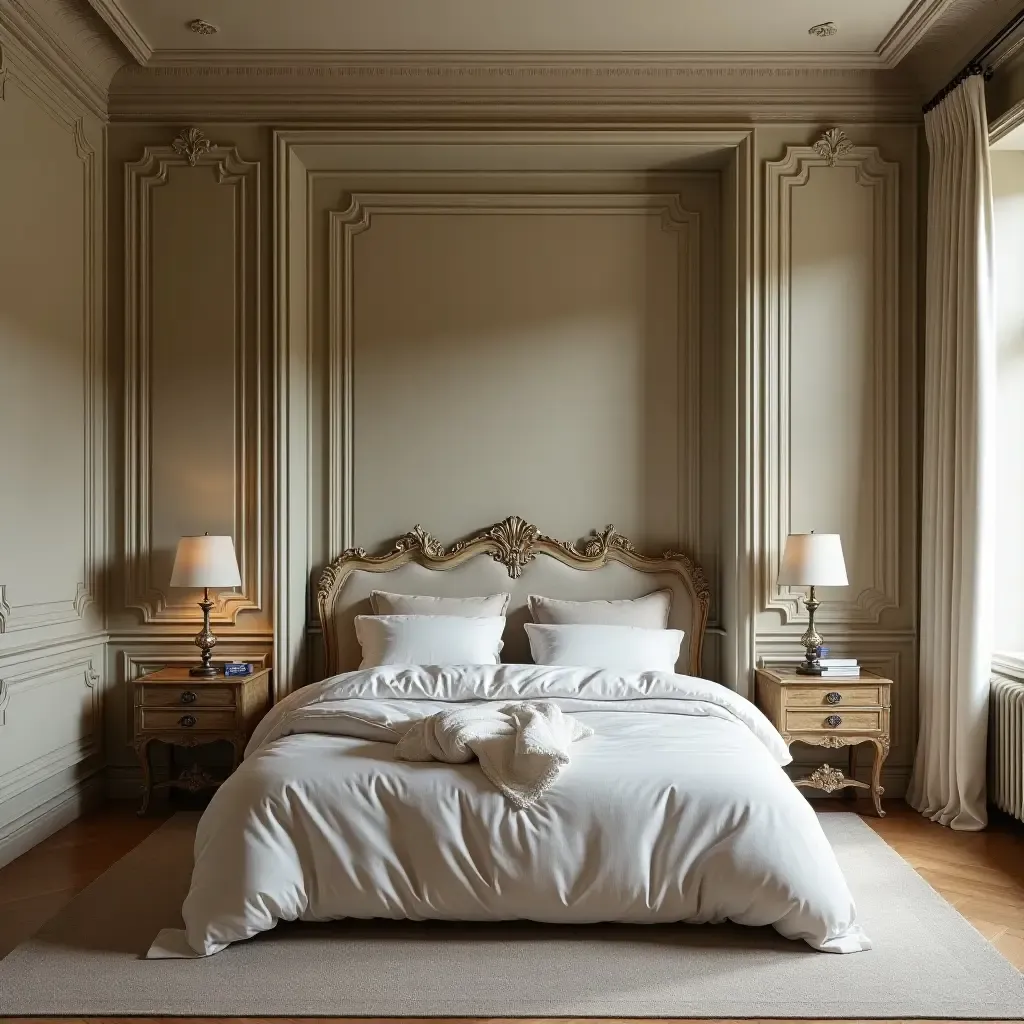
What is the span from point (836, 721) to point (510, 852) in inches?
74.6

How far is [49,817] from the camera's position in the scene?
402 centimetres

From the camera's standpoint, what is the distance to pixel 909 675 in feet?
14.9

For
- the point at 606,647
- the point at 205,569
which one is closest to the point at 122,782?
the point at 205,569

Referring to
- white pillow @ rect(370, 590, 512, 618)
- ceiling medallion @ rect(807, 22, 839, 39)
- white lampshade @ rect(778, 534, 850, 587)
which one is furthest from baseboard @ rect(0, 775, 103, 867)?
ceiling medallion @ rect(807, 22, 839, 39)

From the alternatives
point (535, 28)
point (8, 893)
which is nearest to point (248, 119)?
point (535, 28)

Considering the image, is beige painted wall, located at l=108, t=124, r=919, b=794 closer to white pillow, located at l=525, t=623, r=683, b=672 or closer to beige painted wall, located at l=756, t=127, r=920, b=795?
beige painted wall, located at l=756, t=127, r=920, b=795

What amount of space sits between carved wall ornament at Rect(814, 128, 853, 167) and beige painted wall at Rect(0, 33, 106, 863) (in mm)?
3269

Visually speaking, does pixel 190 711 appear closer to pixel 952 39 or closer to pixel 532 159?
pixel 532 159

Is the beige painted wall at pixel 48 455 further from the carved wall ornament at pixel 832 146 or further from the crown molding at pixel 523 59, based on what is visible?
the carved wall ornament at pixel 832 146

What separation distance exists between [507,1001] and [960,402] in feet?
9.75

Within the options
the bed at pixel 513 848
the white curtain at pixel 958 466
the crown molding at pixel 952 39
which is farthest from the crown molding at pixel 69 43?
the white curtain at pixel 958 466

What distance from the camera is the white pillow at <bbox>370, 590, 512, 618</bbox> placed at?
4.54 m

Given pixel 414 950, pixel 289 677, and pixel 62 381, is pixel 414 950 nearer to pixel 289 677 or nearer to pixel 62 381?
pixel 289 677

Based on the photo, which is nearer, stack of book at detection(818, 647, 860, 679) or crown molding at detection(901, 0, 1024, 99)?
crown molding at detection(901, 0, 1024, 99)
